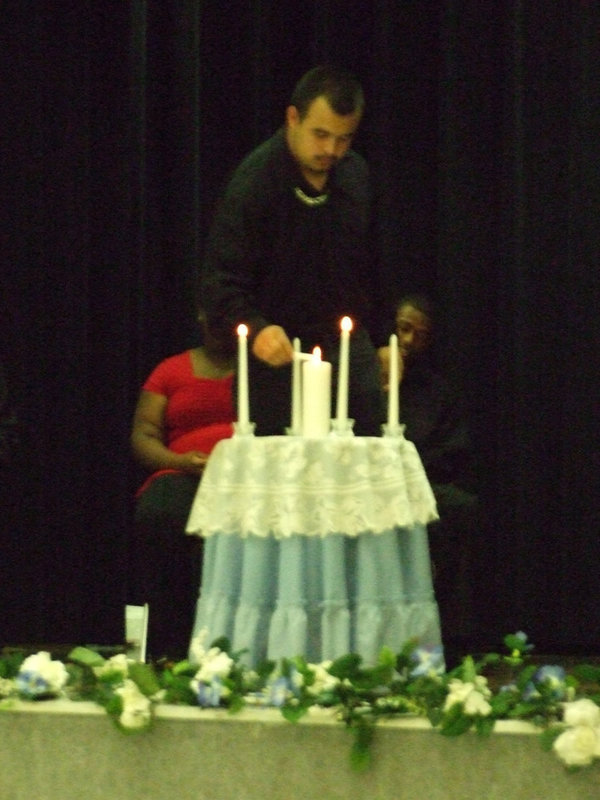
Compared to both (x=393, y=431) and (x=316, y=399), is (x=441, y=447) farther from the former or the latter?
(x=316, y=399)

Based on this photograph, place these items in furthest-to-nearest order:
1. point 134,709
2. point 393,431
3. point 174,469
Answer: point 174,469 → point 393,431 → point 134,709

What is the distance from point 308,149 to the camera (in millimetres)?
3166

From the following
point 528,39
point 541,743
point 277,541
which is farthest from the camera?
point 528,39

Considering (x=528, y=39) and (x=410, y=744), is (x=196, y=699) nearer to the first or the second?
(x=410, y=744)

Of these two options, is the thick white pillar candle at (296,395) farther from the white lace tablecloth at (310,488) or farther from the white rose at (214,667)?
the white rose at (214,667)

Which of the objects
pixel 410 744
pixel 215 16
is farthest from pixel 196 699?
pixel 215 16

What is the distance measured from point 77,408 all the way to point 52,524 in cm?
38

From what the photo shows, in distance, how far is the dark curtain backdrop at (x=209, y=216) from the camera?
4820 millimetres

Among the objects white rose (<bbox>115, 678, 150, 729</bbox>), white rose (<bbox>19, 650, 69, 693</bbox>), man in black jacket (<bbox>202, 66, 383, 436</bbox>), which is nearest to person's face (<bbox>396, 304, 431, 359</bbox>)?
man in black jacket (<bbox>202, 66, 383, 436</bbox>)

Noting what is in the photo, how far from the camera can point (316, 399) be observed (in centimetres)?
301

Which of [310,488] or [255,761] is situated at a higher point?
[310,488]

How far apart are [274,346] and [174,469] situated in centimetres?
118

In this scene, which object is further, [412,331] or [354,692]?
[412,331]

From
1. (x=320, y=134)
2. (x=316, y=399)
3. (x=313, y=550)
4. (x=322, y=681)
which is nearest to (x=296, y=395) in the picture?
(x=316, y=399)
